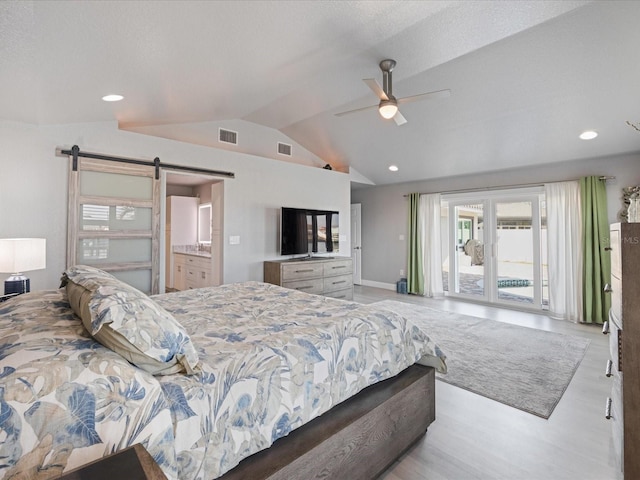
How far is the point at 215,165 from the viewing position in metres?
4.37

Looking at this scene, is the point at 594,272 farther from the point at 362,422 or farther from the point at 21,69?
the point at 21,69

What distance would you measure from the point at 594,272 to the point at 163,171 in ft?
19.7

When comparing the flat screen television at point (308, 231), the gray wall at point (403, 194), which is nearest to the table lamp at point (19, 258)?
the flat screen television at point (308, 231)

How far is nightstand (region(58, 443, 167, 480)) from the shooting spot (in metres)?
0.64

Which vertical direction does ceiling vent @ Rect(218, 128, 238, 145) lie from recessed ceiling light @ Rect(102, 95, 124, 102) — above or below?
above

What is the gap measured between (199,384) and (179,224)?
556cm

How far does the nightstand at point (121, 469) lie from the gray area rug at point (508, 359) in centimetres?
257

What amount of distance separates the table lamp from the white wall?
1.73 ft

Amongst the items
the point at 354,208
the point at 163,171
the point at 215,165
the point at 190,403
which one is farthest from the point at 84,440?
the point at 354,208

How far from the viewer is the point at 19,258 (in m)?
2.51

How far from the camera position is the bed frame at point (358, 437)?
1.22 m

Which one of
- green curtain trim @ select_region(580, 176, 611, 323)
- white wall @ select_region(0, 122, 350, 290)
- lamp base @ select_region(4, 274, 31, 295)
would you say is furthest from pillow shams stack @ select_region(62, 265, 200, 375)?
green curtain trim @ select_region(580, 176, 611, 323)

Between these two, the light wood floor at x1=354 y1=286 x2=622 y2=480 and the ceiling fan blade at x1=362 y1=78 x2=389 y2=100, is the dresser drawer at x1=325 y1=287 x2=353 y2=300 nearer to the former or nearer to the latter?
the light wood floor at x1=354 y1=286 x2=622 y2=480

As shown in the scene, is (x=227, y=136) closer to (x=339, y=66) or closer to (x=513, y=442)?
(x=339, y=66)
